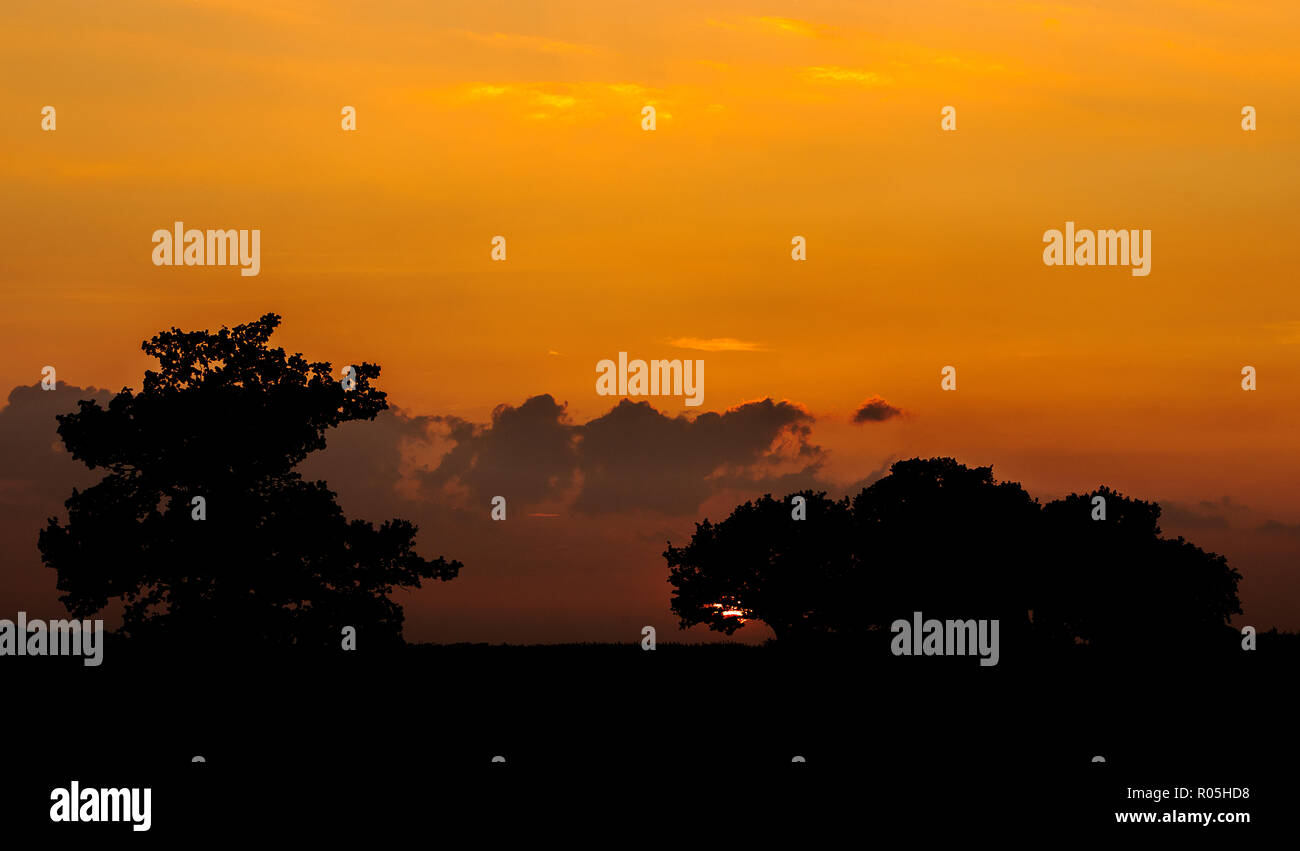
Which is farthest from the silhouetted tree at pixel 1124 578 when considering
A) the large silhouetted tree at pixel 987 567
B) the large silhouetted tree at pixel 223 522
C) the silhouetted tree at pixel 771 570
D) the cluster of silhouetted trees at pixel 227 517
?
the large silhouetted tree at pixel 223 522

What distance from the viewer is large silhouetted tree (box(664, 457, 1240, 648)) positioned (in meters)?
71.8

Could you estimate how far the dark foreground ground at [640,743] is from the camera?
26500mm

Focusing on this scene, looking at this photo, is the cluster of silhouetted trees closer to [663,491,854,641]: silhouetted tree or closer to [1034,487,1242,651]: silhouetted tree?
[1034,487,1242,651]: silhouetted tree

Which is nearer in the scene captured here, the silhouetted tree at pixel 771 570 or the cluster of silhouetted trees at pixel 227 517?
the cluster of silhouetted trees at pixel 227 517

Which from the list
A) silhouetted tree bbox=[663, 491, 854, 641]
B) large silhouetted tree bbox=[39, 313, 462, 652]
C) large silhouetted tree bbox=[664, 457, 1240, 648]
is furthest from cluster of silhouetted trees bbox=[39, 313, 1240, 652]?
silhouetted tree bbox=[663, 491, 854, 641]

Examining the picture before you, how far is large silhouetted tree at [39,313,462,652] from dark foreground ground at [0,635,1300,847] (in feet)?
8.99

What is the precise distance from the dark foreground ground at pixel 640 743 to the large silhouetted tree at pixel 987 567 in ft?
81.8

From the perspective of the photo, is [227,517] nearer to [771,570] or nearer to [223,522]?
Result: [223,522]

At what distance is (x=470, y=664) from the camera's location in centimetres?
4416

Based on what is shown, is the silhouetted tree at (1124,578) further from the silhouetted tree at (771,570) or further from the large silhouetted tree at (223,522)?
the large silhouetted tree at (223,522)
